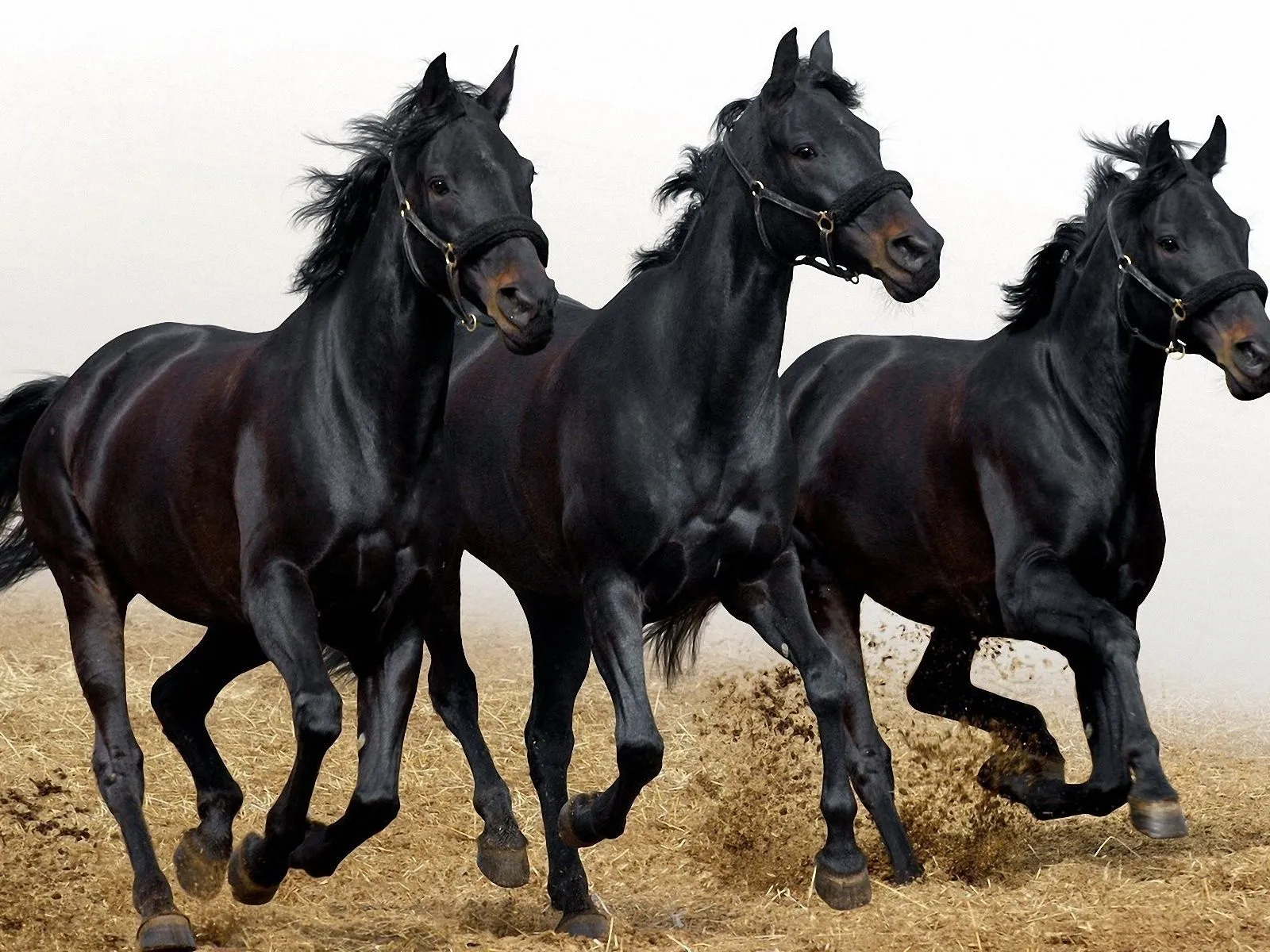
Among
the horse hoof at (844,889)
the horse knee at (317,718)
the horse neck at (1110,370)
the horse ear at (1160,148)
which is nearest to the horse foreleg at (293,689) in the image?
the horse knee at (317,718)

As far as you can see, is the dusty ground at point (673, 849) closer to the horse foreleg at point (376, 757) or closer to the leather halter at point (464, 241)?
the horse foreleg at point (376, 757)

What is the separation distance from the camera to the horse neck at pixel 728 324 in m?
5.94

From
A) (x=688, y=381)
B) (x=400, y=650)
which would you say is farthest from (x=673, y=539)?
(x=400, y=650)

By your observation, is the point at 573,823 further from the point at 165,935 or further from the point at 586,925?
the point at 165,935

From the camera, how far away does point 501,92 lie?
589 cm

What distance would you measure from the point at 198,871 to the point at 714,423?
240 centimetres

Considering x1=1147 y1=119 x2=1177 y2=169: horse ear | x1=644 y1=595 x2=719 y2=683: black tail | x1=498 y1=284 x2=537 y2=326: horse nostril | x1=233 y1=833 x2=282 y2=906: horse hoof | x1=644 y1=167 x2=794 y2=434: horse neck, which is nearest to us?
x1=498 y1=284 x2=537 y2=326: horse nostril

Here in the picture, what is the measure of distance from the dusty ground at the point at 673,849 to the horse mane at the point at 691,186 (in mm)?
2230

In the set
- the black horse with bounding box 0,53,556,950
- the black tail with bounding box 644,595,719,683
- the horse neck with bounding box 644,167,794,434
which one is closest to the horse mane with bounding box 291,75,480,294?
the black horse with bounding box 0,53,556,950

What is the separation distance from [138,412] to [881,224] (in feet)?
8.79

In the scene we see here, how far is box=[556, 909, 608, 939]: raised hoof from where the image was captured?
6172 mm

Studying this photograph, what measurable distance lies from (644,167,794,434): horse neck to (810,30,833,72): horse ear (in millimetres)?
501

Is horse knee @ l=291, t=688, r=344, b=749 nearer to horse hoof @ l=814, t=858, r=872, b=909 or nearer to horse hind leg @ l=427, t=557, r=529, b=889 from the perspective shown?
horse hind leg @ l=427, t=557, r=529, b=889

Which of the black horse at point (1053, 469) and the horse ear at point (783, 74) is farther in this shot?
the black horse at point (1053, 469)
